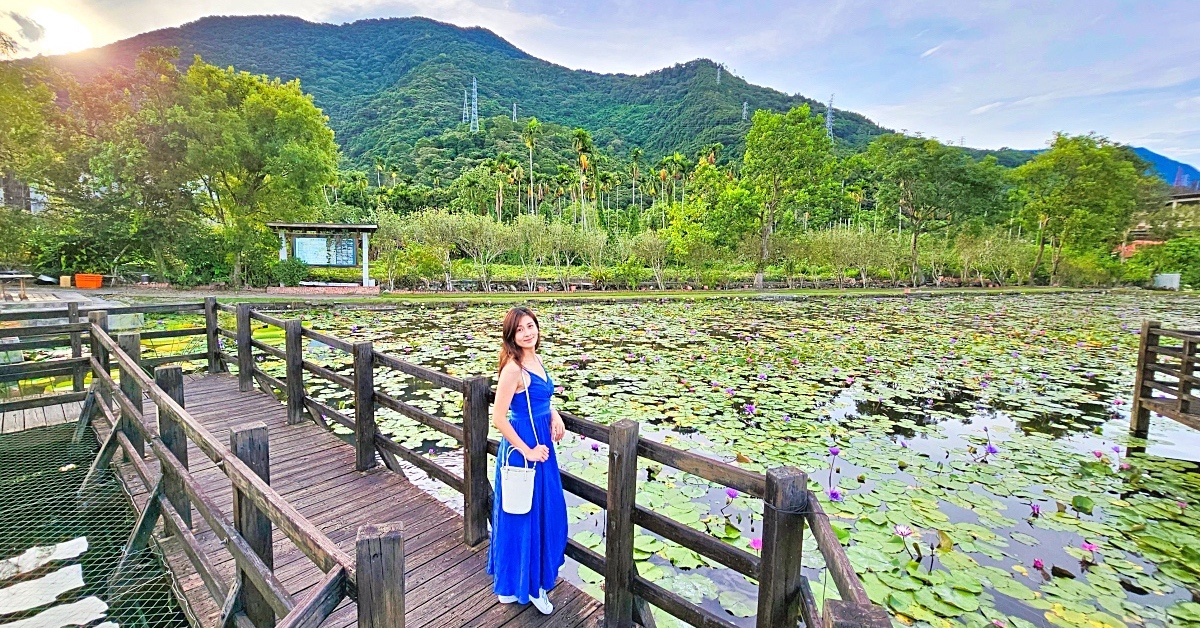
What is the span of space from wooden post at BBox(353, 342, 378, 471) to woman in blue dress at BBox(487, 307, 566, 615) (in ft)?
6.17

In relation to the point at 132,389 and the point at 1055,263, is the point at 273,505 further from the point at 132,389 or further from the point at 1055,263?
the point at 1055,263

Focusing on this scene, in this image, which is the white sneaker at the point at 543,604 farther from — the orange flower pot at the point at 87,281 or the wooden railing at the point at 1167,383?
the orange flower pot at the point at 87,281

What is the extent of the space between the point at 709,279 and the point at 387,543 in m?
28.9

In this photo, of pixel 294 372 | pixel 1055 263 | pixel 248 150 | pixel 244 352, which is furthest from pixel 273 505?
pixel 1055 263

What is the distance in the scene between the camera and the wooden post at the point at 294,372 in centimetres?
474

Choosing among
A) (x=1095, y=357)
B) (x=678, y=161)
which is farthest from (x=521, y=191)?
(x=1095, y=357)

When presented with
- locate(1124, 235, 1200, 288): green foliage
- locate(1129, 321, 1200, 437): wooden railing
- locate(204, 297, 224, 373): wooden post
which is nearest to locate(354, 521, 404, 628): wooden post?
locate(204, 297, 224, 373): wooden post

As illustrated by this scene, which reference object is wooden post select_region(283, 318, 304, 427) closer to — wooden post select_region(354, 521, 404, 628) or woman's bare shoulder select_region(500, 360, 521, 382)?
woman's bare shoulder select_region(500, 360, 521, 382)

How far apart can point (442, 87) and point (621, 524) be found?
3943 inches

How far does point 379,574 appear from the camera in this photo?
1277mm

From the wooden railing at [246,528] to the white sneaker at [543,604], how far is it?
1057 mm

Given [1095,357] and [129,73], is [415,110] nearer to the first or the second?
[129,73]

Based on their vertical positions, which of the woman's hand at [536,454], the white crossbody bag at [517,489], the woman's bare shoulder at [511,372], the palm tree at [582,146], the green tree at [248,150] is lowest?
the white crossbody bag at [517,489]

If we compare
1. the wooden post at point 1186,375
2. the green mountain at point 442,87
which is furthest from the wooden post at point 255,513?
the green mountain at point 442,87
